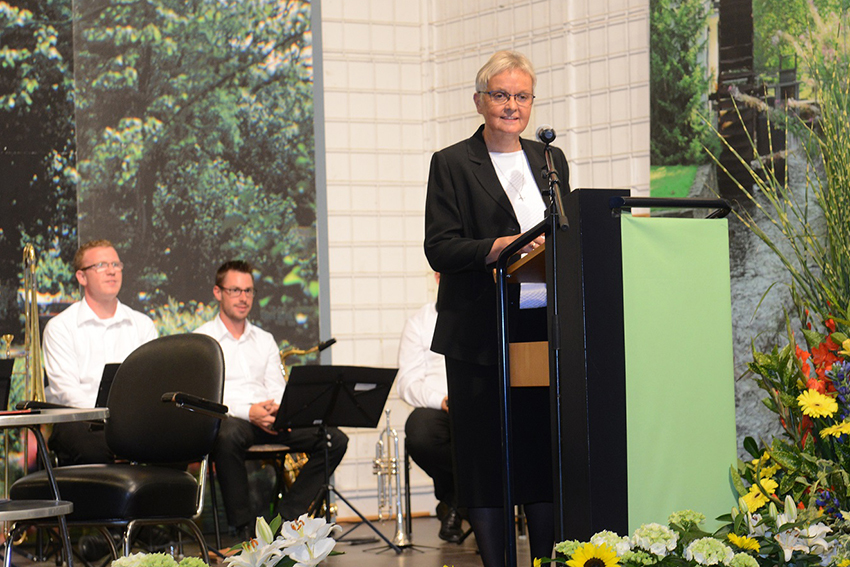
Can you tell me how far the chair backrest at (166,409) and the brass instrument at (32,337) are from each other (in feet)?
4.35

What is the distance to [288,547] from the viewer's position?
4.92ft

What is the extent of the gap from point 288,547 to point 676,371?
0.98 meters

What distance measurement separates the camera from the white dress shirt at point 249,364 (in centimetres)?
567

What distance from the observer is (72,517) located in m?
3.62

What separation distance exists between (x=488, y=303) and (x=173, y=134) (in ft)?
12.1

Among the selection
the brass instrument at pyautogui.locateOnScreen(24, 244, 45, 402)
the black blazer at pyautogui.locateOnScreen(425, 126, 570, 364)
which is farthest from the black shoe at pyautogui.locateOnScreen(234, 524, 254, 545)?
the black blazer at pyautogui.locateOnScreen(425, 126, 570, 364)

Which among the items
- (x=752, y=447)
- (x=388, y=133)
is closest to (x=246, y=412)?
(x=388, y=133)

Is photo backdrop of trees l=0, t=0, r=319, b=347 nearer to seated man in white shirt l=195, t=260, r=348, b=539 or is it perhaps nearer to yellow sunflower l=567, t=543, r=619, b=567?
seated man in white shirt l=195, t=260, r=348, b=539

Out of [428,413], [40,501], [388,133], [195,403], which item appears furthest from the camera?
[388,133]

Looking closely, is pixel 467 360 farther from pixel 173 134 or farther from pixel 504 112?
pixel 173 134

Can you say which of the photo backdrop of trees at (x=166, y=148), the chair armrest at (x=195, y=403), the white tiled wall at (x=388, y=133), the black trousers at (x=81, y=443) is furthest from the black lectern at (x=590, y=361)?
the photo backdrop of trees at (x=166, y=148)

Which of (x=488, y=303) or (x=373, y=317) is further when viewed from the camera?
(x=373, y=317)

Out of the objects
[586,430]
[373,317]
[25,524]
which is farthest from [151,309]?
[586,430]

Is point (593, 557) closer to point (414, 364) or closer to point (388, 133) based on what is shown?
point (414, 364)
